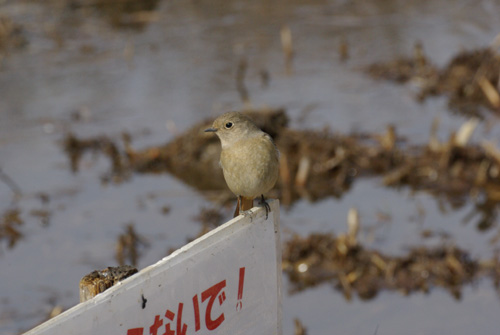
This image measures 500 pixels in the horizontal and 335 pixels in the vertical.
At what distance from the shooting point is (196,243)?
2.44 meters

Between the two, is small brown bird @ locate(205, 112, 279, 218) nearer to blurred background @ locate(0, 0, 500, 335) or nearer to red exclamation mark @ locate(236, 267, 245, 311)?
red exclamation mark @ locate(236, 267, 245, 311)

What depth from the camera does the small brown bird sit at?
368cm

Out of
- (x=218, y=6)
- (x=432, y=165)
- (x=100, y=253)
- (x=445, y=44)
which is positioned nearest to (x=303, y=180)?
(x=432, y=165)

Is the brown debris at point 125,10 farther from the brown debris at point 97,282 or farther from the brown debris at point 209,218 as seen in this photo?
the brown debris at point 97,282

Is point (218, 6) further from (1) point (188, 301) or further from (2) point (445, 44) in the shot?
(1) point (188, 301)

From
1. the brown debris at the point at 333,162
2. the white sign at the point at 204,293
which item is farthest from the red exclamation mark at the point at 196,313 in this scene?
the brown debris at the point at 333,162

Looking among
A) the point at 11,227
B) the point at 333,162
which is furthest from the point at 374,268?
the point at 11,227

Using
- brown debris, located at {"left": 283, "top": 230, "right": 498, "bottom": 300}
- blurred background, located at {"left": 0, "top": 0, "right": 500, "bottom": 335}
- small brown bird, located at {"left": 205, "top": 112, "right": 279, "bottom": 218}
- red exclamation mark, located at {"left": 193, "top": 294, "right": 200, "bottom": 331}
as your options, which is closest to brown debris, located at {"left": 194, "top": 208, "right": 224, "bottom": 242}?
blurred background, located at {"left": 0, "top": 0, "right": 500, "bottom": 335}

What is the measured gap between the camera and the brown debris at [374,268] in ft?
19.5

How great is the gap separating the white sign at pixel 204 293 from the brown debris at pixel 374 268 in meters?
3.19

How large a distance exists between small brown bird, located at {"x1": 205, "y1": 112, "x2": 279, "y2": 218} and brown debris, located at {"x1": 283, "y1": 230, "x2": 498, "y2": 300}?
91.0 inches

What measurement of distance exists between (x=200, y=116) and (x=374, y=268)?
12.3ft

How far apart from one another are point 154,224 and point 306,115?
9.28ft

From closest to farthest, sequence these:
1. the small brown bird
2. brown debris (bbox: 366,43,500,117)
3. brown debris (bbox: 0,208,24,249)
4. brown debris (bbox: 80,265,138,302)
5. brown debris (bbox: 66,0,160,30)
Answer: brown debris (bbox: 80,265,138,302), the small brown bird, brown debris (bbox: 0,208,24,249), brown debris (bbox: 366,43,500,117), brown debris (bbox: 66,0,160,30)
